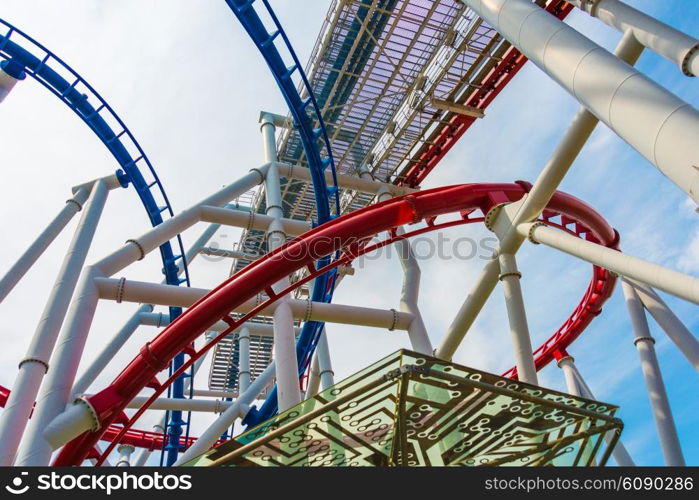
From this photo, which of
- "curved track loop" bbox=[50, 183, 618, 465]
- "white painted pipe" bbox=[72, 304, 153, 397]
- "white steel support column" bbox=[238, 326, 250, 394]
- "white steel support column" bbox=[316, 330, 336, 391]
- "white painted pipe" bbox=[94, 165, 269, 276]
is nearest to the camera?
"curved track loop" bbox=[50, 183, 618, 465]

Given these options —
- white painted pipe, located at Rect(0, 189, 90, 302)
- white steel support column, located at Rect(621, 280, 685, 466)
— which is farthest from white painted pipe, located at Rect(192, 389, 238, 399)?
white steel support column, located at Rect(621, 280, 685, 466)

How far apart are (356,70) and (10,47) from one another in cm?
517

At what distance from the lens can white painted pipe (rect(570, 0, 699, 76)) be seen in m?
3.65

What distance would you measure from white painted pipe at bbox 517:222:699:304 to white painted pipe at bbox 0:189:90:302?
5.97 m

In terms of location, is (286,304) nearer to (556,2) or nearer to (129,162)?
(129,162)

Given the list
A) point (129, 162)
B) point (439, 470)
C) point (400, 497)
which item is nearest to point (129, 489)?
point (400, 497)

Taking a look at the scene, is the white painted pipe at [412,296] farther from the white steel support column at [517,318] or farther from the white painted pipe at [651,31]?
the white painted pipe at [651,31]

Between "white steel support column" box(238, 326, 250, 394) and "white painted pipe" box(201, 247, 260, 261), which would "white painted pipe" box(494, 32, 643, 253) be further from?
"white painted pipe" box(201, 247, 260, 261)

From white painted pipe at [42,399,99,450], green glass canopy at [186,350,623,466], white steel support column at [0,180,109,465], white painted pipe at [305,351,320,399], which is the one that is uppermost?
white painted pipe at [305,351,320,399]

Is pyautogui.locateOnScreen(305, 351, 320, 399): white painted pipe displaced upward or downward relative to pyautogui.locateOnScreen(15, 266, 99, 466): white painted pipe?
upward

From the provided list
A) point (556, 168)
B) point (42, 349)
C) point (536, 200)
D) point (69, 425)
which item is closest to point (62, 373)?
point (42, 349)

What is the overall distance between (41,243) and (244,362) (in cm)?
552

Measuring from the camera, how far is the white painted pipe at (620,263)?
3.88 metres

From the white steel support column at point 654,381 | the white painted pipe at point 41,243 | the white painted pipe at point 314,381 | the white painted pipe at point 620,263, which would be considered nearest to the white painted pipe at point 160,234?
the white painted pipe at point 41,243
